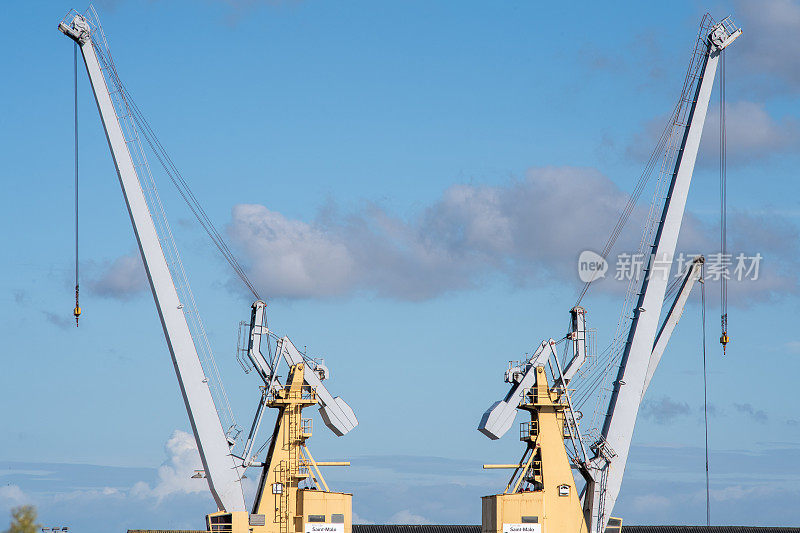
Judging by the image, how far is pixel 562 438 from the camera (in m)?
53.0

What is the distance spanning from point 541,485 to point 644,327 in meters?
8.40

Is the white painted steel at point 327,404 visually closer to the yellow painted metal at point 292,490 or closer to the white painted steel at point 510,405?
the yellow painted metal at point 292,490

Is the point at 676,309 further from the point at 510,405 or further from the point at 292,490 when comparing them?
the point at 292,490

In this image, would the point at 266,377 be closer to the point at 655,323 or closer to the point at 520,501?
the point at 520,501

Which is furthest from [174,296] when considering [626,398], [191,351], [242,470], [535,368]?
[626,398]

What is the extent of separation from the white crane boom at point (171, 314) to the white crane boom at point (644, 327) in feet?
50.9

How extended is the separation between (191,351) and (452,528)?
1969 cm

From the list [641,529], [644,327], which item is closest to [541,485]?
[644,327]

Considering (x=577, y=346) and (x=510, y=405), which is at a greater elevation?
(x=577, y=346)

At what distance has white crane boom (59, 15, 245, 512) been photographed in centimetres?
5109

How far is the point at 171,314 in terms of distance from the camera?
5188 centimetres

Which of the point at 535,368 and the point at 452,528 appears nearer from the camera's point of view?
the point at 535,368

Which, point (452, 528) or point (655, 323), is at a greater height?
point (655, 323)

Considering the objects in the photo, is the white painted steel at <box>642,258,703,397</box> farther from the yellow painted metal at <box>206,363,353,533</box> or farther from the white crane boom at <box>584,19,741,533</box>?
the yellow painted metal at <box>206,363,353,533</box>
